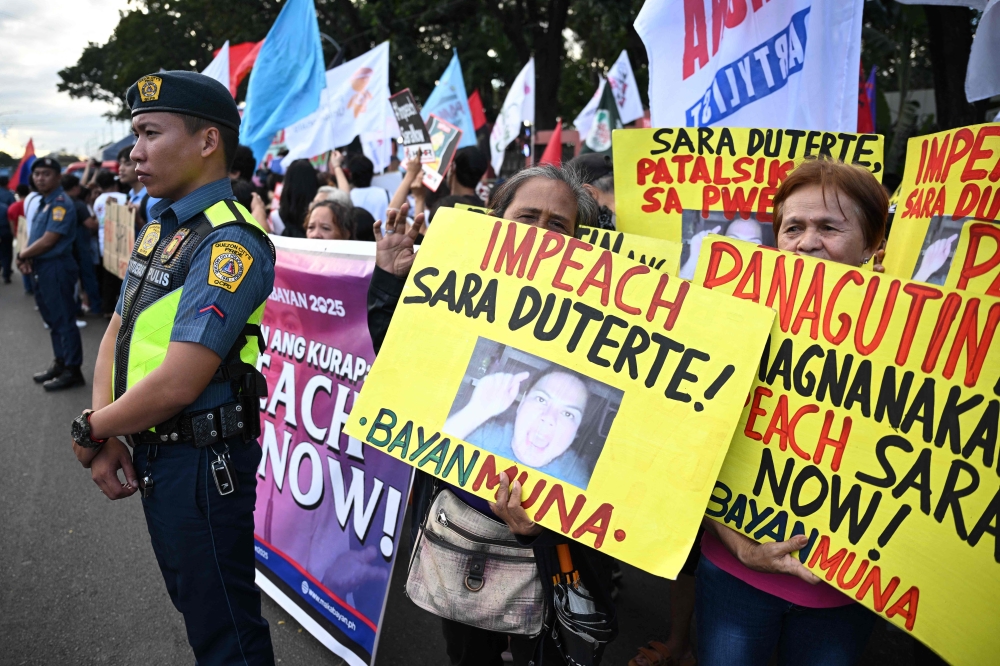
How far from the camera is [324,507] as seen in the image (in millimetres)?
2920

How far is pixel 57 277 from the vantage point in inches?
257

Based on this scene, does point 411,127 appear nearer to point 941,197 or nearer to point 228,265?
point 228,265

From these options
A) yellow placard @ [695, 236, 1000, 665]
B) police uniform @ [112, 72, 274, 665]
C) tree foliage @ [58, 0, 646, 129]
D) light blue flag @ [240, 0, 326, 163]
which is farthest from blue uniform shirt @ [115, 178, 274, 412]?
tree foliage @ [58, 0, 646, 129]

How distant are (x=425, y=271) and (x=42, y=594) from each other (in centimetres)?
274

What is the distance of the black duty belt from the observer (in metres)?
1.94

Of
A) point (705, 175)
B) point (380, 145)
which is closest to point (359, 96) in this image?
point (380, 145)

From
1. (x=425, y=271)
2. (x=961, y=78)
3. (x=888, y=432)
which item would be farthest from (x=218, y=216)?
(x=961, y=78)

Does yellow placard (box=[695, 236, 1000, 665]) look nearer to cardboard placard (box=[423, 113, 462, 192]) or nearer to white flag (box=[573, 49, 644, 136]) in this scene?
cardboard placard (box=[423, 113, 462, 192])

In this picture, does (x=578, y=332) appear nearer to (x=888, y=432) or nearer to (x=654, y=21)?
(x=888, y=432)

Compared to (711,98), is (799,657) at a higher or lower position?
lower

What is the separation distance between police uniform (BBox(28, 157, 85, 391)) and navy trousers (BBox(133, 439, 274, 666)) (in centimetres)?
527

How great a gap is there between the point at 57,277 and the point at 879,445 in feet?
22.9

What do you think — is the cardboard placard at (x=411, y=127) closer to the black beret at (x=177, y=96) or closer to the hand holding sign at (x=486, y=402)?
the black beret at (x=177, y=96)

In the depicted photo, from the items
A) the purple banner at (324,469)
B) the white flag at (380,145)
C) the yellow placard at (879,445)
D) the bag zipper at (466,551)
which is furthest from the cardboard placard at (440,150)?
the yellow placard at (879,445)
